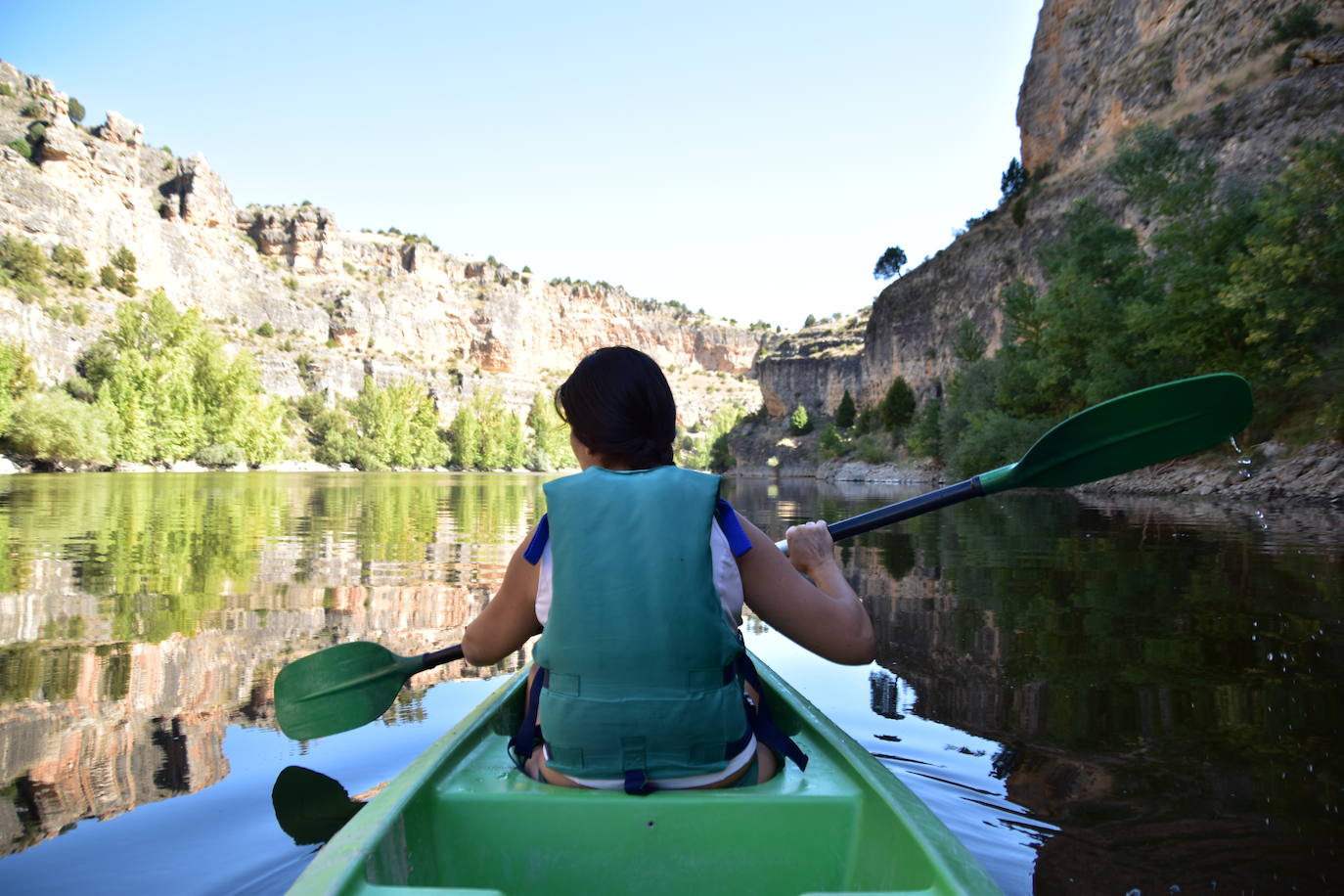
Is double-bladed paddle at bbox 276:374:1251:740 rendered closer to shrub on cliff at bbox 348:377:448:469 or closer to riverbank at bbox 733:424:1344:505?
riverbank at bbox 733:424:1344:505

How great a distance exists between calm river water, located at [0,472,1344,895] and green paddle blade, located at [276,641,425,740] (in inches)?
5.1

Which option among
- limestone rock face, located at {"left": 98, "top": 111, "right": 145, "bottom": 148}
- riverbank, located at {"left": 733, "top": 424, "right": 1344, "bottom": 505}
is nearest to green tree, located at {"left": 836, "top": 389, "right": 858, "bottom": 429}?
riverbank, located at {"left": 733, "top": 424, "right": 1344, "bottom": 505}

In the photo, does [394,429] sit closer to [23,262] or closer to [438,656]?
[23,262]

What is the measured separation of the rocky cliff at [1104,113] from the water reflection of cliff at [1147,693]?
16835 mm

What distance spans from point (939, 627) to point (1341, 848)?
2777 mm

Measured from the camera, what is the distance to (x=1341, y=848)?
2.15 metres

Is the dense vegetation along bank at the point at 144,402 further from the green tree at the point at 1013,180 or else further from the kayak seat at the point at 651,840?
the green tree at the point at 1013,180

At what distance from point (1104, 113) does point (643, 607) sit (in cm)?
3401

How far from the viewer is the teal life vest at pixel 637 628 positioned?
4.96ft

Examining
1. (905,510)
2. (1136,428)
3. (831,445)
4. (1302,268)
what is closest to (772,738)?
(905,510)

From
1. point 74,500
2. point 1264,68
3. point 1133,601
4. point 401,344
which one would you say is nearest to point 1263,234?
point 1264,68

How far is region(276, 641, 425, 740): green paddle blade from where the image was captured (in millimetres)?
2793

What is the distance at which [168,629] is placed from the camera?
463 centimetres

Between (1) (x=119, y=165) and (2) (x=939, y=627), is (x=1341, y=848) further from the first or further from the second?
(1) (x=119, y=165)
